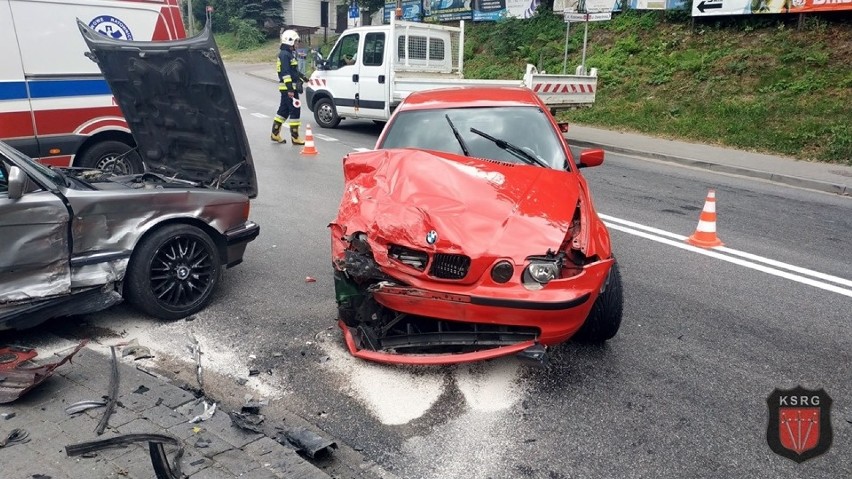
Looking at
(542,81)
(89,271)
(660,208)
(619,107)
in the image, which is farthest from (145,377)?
(619,107)

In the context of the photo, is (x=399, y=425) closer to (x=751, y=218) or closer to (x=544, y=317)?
(x=544, y=317)

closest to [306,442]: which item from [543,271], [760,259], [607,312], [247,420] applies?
[247,420]

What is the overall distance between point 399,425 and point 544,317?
1008mm

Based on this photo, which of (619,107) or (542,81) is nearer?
(542,81)

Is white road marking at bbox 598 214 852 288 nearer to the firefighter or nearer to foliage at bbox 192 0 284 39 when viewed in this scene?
the firefighter

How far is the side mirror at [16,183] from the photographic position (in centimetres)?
400

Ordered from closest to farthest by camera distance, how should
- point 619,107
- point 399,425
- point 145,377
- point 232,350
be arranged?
point 399,425
point 145,377
point 232,350
point 619,107

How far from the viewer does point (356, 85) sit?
1455 cm

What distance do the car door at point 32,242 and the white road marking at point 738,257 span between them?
570cm

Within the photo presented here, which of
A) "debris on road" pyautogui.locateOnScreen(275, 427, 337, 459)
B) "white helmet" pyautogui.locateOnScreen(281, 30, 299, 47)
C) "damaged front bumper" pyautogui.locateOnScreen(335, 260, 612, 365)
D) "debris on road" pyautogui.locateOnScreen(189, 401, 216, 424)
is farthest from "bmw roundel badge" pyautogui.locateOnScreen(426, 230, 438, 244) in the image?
"white helmet" pyautogui.locateOnScreen(281, 30, 299, 47)

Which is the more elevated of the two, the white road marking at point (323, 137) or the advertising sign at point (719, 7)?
the advertising sign at point (719, 7)

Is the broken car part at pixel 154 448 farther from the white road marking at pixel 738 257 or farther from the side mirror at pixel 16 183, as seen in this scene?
the white road marking at pixel 738 257

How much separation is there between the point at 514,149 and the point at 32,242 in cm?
355

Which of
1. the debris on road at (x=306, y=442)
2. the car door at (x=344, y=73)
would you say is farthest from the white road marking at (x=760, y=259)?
the car door at (x=344, y=73)
